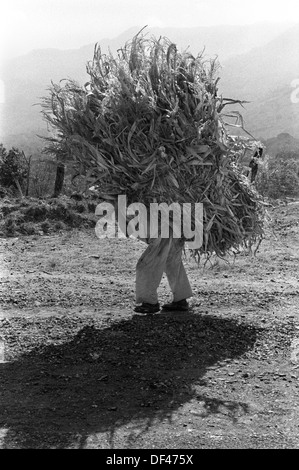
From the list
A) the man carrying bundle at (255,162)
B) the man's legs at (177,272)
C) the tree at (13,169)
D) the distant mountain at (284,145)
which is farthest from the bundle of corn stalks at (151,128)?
the distant mountain at (284,145)

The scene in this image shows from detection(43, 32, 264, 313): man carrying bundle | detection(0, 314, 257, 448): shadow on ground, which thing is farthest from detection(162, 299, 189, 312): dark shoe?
detection(43, 32, 264, 313): man carrying bundle

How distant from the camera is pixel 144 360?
553cm

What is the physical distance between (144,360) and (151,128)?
1.77 meters

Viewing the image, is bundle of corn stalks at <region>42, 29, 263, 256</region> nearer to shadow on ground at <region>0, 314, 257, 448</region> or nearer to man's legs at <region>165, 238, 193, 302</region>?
man's legs at <region>165, 238, 193, 302</region>

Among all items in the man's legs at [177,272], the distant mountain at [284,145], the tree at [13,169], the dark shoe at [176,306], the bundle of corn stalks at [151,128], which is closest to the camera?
the bundle of corn stalks at [151,128]

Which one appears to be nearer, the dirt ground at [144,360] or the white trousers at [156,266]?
the dirt ground at [144,360]

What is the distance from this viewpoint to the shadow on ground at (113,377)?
445 cm

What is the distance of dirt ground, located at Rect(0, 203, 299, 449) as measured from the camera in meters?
4.39

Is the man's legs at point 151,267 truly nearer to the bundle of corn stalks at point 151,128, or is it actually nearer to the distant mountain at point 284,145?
the bundle of corn stalks at point 151,128

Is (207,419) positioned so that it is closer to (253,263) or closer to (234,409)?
(234,409)

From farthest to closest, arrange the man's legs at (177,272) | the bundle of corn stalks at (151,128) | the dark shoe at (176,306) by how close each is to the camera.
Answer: the dark shoe at (176,306) → the man's legs at (177,272) → the bundle of corn stalks at (151,128)

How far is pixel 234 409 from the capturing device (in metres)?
4.73

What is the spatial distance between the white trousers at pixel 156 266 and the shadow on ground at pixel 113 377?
0.25 metres

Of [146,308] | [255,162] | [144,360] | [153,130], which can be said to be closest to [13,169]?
[146,308]
